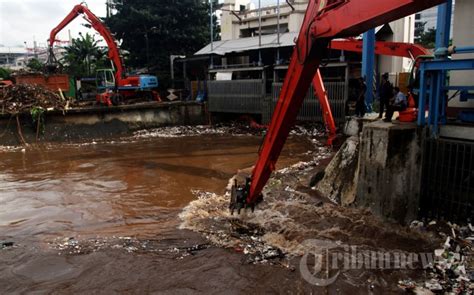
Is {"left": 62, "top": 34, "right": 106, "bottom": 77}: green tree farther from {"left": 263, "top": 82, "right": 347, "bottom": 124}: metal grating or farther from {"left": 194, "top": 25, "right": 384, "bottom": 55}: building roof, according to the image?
{"left": 263, "top": 82, "right": 347, "bottom": 124}: metal grating

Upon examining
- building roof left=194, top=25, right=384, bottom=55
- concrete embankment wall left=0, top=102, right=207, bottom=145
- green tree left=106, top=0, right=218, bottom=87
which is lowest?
concrete embankment wall left=0, top=102, right=207, bottom=145

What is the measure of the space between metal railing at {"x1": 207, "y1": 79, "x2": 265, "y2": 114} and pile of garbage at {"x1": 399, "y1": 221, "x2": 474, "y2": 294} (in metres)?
15.3

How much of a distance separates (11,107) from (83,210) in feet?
39.0

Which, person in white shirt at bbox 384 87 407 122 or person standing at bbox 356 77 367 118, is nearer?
person in white shirt at bbox 384 87 407 122

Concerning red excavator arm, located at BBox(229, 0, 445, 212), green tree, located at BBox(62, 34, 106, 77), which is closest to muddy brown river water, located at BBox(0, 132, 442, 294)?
red excavator arm, located at BBox(229, 0, 445, 212)

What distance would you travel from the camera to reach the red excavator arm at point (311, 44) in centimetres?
405

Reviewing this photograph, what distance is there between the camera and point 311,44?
5.02m

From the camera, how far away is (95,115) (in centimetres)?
1898

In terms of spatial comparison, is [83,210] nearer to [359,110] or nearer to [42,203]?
[42,203]

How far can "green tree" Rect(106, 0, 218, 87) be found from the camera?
2686 centimetres

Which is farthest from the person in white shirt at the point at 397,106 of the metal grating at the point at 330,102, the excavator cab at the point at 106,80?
the excavator cab at the point at 106,80
